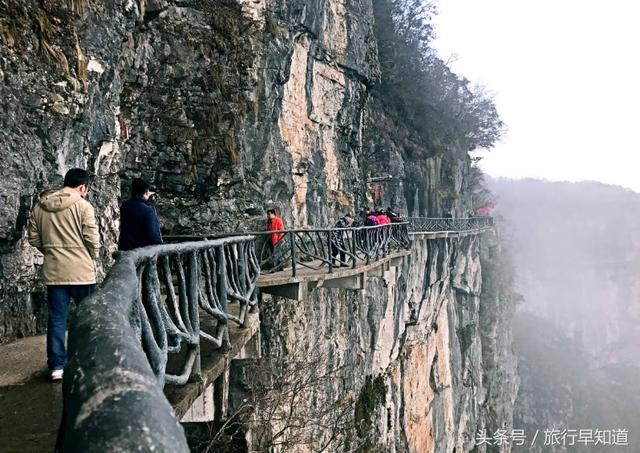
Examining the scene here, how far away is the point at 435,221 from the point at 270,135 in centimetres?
1603

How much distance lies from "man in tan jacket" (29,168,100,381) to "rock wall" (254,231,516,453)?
16.1 ft

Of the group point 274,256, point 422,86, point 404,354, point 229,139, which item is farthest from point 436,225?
point 229,139

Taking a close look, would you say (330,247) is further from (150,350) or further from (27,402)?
(150,350)

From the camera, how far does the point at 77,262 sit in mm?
3520

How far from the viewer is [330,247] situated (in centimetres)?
872

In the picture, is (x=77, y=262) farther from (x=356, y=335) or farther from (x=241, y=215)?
(x=356, y=335)

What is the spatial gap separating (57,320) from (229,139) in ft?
22.0

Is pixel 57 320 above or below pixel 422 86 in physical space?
below

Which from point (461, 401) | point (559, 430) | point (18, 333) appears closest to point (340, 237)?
point (18, 333)

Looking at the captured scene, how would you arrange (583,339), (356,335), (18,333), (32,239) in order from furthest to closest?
(583,339) < (356,335) < (18,333) < (32,239)

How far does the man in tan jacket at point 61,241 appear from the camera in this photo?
11.3 ft

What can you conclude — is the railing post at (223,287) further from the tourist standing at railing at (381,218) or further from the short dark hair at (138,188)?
the tourist standing at railing at (381,218)

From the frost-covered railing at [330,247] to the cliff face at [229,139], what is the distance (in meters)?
0.82

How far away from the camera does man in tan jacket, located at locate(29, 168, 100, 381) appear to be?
3.43 metres
